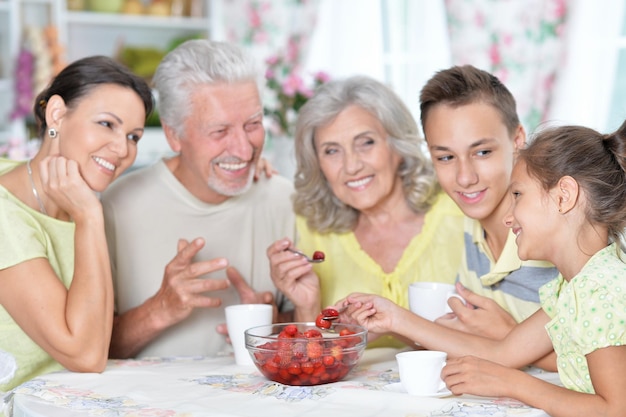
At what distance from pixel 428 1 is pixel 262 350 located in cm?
284

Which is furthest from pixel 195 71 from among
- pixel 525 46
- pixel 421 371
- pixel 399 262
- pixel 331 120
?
pixel 525 46

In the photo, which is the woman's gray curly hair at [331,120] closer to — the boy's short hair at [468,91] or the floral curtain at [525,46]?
the boy's short hair at [468,91]

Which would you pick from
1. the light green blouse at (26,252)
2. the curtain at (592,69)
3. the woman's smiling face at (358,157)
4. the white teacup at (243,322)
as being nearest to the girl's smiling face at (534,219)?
Answer: the white teacup at (243,322)

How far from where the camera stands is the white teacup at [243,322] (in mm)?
1850

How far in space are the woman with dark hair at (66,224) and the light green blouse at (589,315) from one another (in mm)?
927

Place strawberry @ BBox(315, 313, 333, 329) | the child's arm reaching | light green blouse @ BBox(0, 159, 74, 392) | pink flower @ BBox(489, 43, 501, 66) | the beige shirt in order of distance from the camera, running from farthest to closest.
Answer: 1. pink flower @ BBox(489, 43, 501, 66)
2. the beige shirt
3. light green blouse @ BBox(0, 159, 74, 392)
4. strawberry @ BBox(315, 313, 333, 329)
5. the child's arm reaching

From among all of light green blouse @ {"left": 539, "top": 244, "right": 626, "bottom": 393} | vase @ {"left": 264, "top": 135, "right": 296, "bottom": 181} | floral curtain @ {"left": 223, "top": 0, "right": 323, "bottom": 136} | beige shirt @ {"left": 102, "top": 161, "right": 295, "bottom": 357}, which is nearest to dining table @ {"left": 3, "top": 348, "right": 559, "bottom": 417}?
light green blouse @ {"left": 539, "top": 244, "right": 626, "bottom": 393}

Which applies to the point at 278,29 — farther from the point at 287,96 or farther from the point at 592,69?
the point at 592,69

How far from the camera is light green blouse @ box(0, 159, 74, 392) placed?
73.0 inches

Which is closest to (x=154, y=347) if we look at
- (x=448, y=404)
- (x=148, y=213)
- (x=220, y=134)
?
(x=148, y=213)

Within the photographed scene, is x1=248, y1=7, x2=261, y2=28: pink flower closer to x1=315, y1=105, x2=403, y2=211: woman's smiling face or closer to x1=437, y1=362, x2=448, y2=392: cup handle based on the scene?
x1=315, y1=105, x2=403, y2=211: woman's smiling face

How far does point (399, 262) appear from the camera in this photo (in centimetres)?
227

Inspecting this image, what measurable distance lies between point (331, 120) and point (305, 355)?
0.89 metres

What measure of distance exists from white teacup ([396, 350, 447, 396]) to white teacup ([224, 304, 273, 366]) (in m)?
0.42
